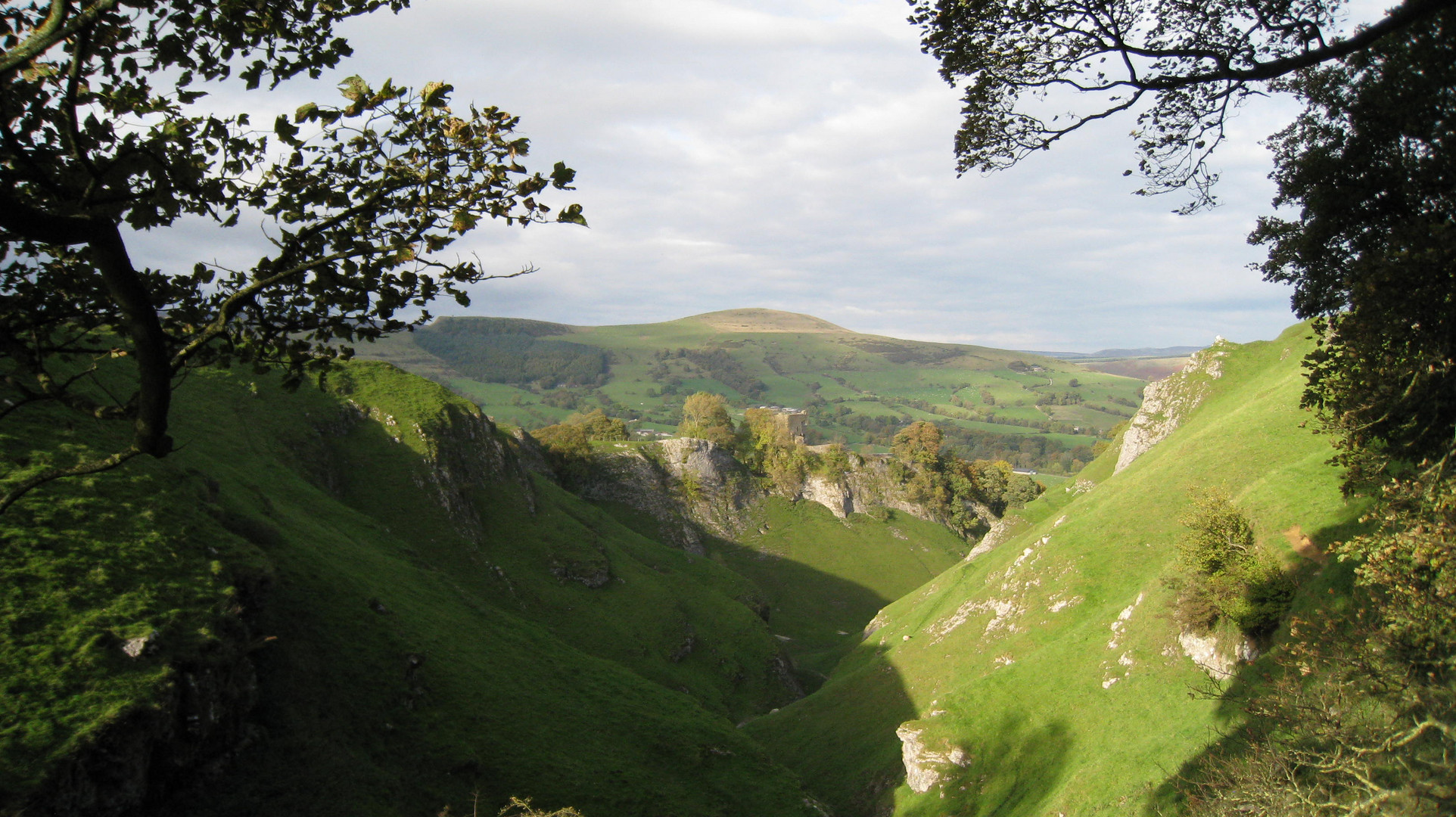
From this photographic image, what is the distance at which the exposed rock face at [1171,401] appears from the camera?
62.5 meters

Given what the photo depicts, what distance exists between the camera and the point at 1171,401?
64688 millimetres

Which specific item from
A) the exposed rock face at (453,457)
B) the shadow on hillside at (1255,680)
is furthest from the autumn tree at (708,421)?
the shadow on hillside at (1255,680)

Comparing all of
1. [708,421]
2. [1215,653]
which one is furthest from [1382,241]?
[708,421]

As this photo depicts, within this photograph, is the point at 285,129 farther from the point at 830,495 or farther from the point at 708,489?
the point at 830,495

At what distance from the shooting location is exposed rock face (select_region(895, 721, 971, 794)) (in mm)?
31625

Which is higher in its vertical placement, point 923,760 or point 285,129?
point 285,129

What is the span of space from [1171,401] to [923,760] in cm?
4827

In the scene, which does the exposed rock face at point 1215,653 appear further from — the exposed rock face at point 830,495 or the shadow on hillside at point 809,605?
the exposed rock face at point 830,495

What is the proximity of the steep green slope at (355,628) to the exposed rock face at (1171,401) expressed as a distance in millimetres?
40831

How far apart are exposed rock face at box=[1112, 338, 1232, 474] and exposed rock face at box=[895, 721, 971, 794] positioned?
40.3 metres

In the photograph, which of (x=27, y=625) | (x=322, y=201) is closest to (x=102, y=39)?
(x=322, y=201)

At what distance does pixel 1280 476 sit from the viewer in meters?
29.3

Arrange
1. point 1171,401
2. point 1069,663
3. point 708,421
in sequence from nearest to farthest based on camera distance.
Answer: point 1069,663 → point 1171,401 → point 708,421

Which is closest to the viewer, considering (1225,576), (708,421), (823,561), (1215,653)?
(1225,576)
